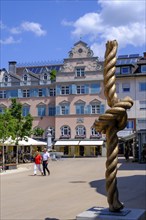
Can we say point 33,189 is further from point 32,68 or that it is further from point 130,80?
point 32,68

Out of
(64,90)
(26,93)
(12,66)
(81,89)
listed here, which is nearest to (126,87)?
(81,89)

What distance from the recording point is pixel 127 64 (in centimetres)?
6012

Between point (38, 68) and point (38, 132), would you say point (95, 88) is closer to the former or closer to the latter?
point (38, 132)

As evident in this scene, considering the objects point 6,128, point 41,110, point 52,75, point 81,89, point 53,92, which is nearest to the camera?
point 6,128

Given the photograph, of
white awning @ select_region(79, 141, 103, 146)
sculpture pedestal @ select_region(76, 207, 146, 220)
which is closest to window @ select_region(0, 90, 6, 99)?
white awning @ select_region(79, 141, 103, 146)

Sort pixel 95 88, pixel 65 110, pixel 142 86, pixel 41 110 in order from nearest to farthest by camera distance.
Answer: pixel 142 86 → pixel 95 88 → pixel 65 110 → pixel 41 110

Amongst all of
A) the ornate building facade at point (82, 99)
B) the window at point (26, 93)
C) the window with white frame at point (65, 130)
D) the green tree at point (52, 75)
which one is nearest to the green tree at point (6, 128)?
the ornate building facade at point (82, 99)

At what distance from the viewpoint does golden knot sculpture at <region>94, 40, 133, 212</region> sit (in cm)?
375

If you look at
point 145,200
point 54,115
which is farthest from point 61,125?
point 145,200

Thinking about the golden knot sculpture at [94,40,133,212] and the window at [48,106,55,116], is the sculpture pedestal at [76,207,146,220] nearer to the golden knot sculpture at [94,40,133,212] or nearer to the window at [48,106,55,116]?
the golden knot sculpture at [94,40,133,212]

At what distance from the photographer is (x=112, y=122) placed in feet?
12.4

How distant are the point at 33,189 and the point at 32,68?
6644cm

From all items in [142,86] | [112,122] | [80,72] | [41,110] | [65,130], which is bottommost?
[65,130]

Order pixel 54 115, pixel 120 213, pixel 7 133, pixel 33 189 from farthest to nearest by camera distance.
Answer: pixel 54 115, pixel 7 133, pixel 33 189, pixel 120 213
